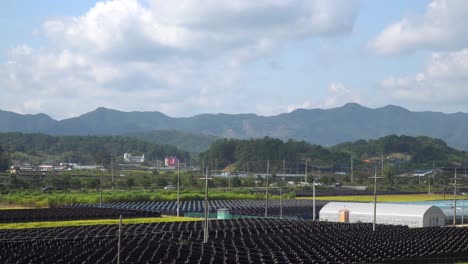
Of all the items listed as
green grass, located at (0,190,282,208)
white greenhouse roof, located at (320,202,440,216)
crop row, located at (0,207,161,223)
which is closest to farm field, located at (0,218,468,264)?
white greenhouse roof, located at (320,202,440,216)

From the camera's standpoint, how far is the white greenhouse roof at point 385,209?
52188 mm

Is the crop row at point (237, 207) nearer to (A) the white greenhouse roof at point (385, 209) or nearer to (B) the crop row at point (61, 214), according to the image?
(A) the white greenhouse roof at point (385, 209)

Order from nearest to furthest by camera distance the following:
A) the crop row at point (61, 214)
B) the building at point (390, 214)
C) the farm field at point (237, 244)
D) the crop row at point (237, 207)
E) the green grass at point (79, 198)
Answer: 1. the farm field at point (237, 244)
2. the crop row at point (61, 214)
3. the building at point (390, 214)
4. the crop row at point (237, 207)
5. the green grass at point (79, 198)

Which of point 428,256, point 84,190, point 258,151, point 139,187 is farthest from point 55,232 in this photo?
point 258,151

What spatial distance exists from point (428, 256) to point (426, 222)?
22938 mm

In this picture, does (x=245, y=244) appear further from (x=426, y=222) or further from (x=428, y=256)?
(x=426, y=222)

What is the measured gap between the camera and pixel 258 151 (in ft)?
612

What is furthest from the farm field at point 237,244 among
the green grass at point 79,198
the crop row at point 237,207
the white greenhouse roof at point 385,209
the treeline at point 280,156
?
the treeline at point 280,156

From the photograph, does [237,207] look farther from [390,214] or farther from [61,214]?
[61,214]

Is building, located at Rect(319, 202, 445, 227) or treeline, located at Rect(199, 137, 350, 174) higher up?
treeline, located at Rect(199, 137, 350, 174)

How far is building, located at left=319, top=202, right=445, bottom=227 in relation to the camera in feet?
170

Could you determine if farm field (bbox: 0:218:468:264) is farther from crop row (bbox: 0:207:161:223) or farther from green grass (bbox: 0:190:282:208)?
green grass (bbox: 0:190:282:208)

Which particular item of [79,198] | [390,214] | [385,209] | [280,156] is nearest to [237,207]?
[385,209]

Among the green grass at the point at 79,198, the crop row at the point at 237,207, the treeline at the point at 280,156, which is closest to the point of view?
the crop row at the point at 237,207
